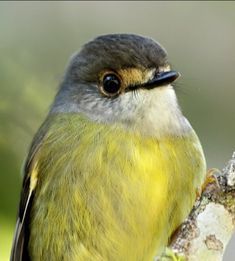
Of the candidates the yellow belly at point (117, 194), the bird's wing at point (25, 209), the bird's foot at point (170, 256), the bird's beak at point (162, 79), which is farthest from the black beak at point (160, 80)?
the bird's foot at point (170, 256)

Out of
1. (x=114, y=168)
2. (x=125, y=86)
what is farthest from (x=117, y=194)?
(x=125, y=86)

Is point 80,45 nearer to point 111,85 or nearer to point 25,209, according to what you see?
point 111,85

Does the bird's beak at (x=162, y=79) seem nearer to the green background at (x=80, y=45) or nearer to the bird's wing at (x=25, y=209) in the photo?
the green background at (x=80, y=45)

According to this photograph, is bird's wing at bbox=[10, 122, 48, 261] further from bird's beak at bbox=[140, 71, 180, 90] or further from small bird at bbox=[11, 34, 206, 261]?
bird's beak at bbox=[140, 71, 180, 90]

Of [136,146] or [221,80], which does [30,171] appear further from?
[221,80]

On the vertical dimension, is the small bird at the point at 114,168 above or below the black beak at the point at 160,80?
below

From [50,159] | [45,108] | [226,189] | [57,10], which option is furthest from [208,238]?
[57,10]
